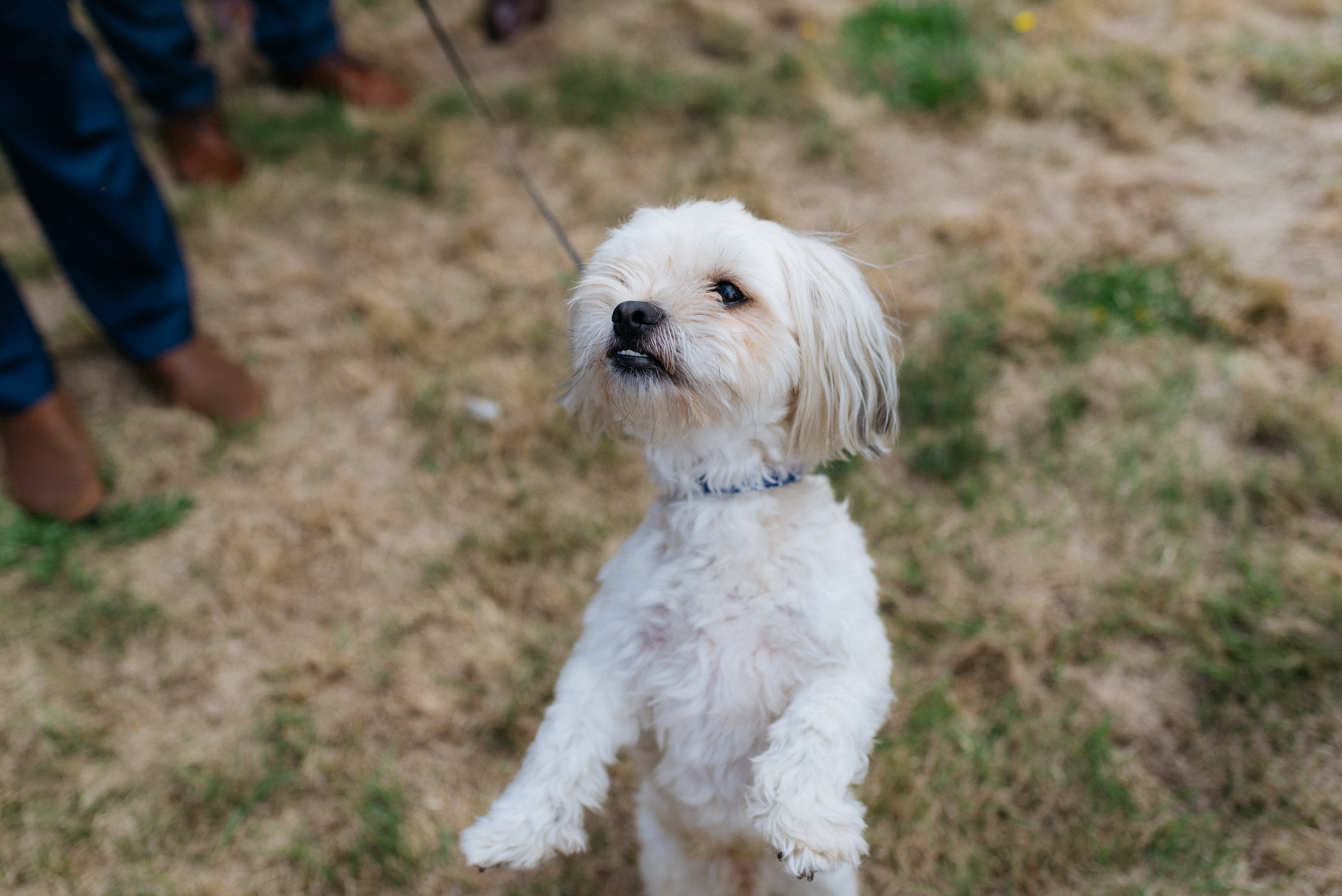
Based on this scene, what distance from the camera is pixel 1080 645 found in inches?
89.3

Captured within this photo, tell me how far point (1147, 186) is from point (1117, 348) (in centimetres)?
97

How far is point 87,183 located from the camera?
257cm

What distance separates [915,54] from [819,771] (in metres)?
3.73

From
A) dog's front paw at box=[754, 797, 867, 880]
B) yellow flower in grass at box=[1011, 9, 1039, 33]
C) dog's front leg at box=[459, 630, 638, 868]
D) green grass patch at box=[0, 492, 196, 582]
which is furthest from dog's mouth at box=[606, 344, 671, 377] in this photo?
yellow flower in grass at box=[1011, 9, 1039, 33]

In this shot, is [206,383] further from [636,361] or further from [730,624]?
[730,624]

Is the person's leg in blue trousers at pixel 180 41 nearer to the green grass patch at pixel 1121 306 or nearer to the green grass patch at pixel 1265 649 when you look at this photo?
the green grass patch at pixel 1121 306

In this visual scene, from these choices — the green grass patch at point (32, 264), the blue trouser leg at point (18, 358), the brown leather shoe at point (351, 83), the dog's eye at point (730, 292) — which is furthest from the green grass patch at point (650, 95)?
the dog's eye at point (730, 292)

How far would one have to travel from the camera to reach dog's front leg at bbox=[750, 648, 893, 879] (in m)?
1.32

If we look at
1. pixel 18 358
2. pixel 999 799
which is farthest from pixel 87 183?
pixel 999 799

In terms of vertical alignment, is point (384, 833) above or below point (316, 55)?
below

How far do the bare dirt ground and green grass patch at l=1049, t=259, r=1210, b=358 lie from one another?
4 cm

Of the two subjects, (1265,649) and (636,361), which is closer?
(636,361)

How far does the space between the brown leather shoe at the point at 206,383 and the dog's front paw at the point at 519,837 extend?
2.11 m

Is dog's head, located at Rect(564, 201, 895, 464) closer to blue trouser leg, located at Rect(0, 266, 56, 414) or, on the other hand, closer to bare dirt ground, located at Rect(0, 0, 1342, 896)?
bare dirt ground, located at Rect(0, 0, 1342, 896)
